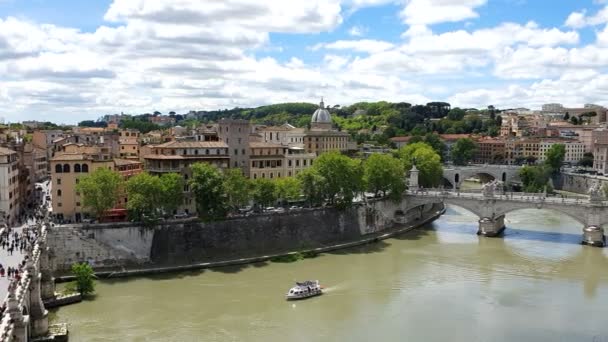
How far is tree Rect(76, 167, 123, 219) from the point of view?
1211 inches

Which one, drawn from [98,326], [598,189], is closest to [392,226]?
[598,189]

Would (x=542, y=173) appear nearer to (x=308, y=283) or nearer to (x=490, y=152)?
(x=490, y=152)

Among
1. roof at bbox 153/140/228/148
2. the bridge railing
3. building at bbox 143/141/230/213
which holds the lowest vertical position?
the bridge railing

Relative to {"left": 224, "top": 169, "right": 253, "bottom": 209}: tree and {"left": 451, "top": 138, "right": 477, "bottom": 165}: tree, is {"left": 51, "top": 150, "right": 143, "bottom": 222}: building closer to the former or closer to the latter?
{"left": 224, "top": 169, "right": 253, "bottom": 209}: tree

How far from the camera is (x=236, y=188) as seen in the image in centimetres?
3416

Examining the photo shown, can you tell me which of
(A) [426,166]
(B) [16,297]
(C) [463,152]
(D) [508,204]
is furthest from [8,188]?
(C) [463,152]

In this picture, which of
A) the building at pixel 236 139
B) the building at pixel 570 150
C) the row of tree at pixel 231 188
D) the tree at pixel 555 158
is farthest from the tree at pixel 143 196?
the building at pixel 570 150

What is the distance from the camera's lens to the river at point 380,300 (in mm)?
22516

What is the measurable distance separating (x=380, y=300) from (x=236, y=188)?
11.3m

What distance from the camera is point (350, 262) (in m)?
33.4

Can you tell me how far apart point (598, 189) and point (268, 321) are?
25.4m

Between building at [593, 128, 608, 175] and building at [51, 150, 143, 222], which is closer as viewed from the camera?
building at [51, 150, 143, 222]

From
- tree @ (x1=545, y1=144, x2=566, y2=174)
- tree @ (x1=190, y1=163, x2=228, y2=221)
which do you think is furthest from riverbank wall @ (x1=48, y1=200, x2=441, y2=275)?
tree @ (x1=545, y1=144, x2=566, y2=174)

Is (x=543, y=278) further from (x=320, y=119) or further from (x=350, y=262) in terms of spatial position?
(x=320, y=119)
